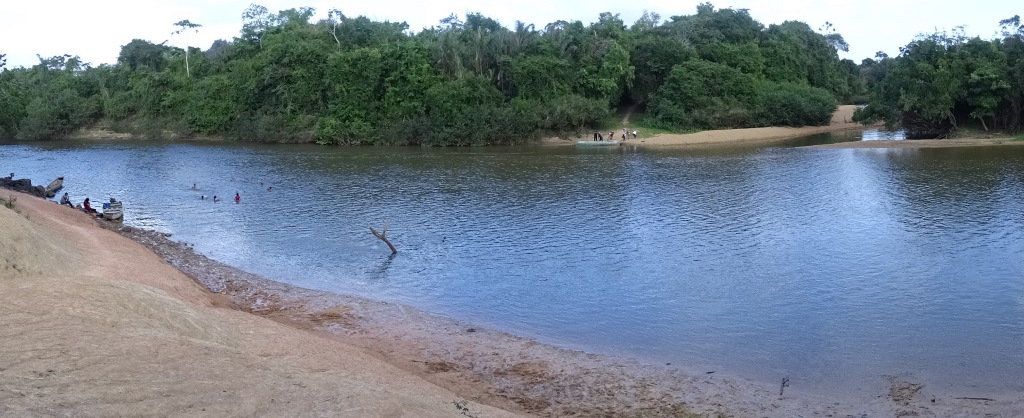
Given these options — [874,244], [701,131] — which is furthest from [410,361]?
[701,131]

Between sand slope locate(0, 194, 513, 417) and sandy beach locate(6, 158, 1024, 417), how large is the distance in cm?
4

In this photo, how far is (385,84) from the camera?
78.6m

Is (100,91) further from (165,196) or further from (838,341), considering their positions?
(838,341)

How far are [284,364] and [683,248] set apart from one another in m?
17.3

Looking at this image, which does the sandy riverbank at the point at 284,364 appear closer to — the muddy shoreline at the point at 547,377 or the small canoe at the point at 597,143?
the muddy shoreline at the point at 547,377

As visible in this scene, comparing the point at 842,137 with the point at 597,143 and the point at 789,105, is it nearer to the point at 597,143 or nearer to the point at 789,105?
the point at 789,105

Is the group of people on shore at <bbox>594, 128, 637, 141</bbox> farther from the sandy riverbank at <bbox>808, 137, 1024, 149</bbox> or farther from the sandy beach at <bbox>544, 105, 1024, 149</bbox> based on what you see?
the sandy riverbank at <bbox>808, 137, 1024, 149</bbox>

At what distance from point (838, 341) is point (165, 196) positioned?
3775 cm

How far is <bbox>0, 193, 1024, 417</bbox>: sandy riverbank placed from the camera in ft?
37.6

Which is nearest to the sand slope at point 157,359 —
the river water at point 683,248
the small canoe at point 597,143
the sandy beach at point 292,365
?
the sandy beach at point 292,365

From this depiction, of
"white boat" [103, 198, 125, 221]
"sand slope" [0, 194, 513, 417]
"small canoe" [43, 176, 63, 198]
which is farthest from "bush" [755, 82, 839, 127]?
"sand slope" [0, 194, 513, 417]

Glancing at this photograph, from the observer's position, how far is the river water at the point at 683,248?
744 inches

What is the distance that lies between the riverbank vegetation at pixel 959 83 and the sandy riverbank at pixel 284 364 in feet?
170

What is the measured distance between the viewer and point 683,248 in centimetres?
2848
